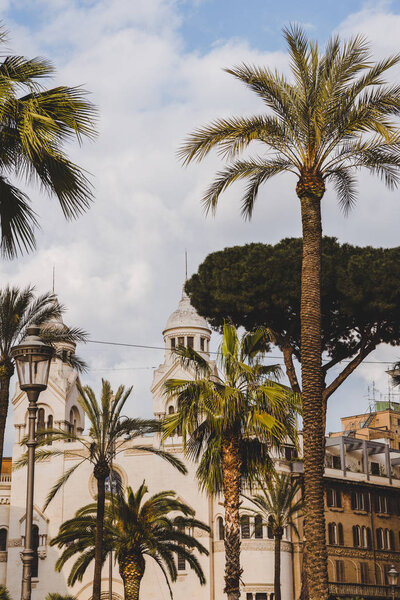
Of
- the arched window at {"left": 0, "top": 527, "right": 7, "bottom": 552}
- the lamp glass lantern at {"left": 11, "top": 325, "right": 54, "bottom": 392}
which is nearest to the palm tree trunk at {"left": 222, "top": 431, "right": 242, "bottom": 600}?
the lamp glass lantern at {"left": 11, "top": 325, "right": 54, "bottom": 392}

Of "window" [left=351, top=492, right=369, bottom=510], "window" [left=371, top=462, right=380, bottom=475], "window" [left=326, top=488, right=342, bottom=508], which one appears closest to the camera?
"window" [left=326, top=488, right=342, bottom=508]

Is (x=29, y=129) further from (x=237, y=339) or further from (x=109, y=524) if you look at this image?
(x=109, y=524)

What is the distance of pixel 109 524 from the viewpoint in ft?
116

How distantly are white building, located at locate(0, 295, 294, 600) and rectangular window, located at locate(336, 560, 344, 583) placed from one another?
3570 mm

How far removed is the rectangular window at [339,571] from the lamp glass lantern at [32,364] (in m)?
48.3

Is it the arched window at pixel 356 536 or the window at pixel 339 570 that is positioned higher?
the arched window at pixel 356 536

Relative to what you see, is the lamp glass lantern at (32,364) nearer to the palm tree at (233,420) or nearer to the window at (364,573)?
the palm tree at (233,420)

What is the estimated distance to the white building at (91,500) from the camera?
5359 centimetres

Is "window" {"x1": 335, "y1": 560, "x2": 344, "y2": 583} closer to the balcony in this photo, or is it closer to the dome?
the balcony

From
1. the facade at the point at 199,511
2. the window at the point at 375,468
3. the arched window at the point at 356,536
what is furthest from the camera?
the window at the point at 375,468

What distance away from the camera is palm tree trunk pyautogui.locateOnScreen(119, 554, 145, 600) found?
3384cm

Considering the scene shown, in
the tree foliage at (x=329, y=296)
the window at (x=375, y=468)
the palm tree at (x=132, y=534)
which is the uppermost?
the tree foliage at (x=329, y=296)

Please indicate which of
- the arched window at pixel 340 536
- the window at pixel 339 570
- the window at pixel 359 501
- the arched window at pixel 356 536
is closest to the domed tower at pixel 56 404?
the arched window at pixel 340 536

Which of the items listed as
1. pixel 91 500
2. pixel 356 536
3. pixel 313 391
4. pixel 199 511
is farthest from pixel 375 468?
pixel 313 391
